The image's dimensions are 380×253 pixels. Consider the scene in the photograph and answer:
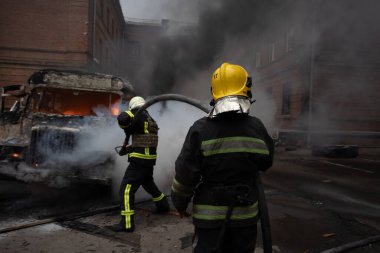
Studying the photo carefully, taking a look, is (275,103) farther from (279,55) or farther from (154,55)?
(154,55)

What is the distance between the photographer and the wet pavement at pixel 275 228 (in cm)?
319

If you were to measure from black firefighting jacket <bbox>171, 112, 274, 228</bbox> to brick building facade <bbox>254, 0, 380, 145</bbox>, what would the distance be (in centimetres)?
934

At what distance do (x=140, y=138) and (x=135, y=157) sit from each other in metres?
0.23

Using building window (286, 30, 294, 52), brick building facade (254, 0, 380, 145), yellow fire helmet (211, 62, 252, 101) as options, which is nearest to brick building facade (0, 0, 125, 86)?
brick building facade (254, 0, 380, 145)

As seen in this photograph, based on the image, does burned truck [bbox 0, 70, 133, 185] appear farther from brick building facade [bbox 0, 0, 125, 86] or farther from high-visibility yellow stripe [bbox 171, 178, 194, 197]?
brick building facade [bbox 0, 0, 125, 86]

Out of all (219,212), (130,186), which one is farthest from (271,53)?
(219,212)

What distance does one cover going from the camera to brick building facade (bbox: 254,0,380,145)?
415 inches

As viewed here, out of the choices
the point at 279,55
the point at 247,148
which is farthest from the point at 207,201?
the point at 279,55

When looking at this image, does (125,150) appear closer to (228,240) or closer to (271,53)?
(228,240)

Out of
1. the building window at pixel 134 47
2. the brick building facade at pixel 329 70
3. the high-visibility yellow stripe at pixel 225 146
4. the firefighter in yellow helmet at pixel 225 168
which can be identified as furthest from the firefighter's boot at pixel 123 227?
the building window at pixel 134 47

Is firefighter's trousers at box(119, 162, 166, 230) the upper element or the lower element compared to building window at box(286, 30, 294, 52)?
lower

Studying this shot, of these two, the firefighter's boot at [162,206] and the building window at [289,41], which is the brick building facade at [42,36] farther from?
the firefighter's boot at [162,206]

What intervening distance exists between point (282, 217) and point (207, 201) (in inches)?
105

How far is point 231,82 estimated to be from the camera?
1.92 m
